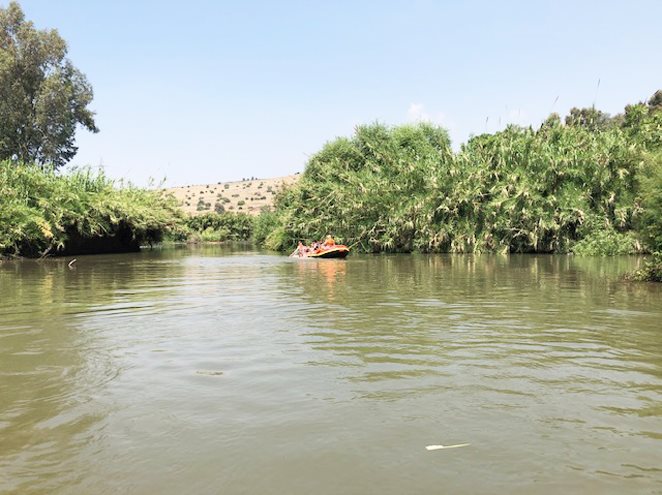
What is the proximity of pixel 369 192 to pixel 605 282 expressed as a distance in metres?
26.7

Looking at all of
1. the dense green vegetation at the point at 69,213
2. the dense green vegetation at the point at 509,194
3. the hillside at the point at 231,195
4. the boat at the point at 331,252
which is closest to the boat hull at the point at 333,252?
the boat at the point at 331,252

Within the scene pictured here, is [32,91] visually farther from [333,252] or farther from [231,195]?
[231,195]

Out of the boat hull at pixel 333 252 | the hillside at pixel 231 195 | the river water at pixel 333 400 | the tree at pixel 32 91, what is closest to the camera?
the river water at pixel 333 400

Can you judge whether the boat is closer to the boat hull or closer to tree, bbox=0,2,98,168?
the boat hull

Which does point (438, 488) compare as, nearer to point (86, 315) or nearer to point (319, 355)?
point (319, 355)

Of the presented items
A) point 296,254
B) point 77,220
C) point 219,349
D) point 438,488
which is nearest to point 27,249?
point 77,220

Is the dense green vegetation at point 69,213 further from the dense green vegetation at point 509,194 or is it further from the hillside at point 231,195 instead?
the hillside at point 231,195

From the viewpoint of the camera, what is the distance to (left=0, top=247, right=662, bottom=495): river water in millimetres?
3809

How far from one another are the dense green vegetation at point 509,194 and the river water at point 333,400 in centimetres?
2457

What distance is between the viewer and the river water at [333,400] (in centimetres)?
381

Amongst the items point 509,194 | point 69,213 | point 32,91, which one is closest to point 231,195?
Result: point 32,91

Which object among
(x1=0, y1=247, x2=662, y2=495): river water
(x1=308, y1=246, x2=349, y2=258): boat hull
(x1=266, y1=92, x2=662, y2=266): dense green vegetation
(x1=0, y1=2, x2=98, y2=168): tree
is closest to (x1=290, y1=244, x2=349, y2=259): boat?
(x1=308, y1=246, x2=349, y2=258): boat hull

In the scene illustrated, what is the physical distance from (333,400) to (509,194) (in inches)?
1294

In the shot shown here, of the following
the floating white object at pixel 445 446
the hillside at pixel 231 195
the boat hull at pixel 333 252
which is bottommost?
the floating white object at pixel 445 446
